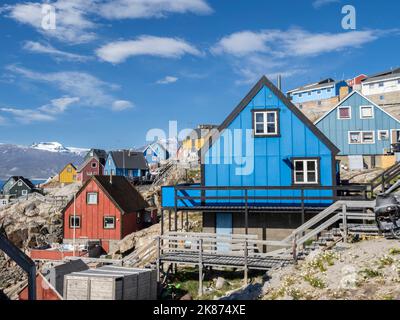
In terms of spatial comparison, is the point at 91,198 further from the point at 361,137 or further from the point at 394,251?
the point at 394,251

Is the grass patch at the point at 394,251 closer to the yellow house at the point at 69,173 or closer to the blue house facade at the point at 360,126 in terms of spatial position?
the blue house facade at the point at 360,126

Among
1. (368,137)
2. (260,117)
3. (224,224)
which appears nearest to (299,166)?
(260,117)

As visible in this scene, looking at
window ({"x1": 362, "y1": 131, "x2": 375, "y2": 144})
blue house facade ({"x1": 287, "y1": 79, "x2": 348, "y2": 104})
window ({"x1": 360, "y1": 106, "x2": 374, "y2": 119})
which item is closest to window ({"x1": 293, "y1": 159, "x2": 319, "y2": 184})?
window ({"x1": 362, "y1": 131, "x2": 375, "y2": 144})

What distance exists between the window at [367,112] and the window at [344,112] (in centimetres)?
139

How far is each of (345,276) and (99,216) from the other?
3275 cm

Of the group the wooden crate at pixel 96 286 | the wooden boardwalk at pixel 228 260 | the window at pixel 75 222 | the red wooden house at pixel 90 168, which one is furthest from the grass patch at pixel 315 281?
the red wooden house at pixel 90 168

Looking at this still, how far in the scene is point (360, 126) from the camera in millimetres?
43875

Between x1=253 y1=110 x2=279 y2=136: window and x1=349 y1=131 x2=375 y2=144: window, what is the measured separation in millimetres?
25501

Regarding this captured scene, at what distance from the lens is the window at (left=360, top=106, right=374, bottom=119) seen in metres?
43.8

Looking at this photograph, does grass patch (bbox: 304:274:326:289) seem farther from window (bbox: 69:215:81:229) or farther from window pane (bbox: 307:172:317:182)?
window (bbox: 69:215:81:229)

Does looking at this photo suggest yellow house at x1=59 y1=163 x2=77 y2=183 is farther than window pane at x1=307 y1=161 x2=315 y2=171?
Yes

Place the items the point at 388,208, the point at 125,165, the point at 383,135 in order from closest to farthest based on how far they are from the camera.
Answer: the point at 388,208
the point at 383,135
the point at 125,165

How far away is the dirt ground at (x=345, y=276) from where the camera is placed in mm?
10086
